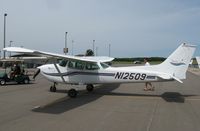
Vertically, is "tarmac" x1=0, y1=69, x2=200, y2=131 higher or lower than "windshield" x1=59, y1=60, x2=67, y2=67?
lower

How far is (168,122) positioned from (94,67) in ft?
22.8

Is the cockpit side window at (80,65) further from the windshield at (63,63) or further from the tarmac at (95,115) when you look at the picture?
the tarmac at (95,115)

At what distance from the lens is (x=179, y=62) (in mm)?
13711

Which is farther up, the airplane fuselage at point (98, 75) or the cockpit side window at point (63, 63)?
the cockpit side window at point (63, 63)

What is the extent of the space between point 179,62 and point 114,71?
127 inches

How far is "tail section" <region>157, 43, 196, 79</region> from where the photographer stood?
13.6 m

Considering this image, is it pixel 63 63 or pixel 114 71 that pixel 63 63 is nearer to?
pixel 63 63

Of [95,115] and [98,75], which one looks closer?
[95,115]

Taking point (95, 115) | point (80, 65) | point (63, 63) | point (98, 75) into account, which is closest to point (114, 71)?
point (98, 75)

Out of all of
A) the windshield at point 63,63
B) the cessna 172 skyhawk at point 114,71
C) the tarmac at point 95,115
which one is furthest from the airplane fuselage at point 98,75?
the tarmac at point 95,115

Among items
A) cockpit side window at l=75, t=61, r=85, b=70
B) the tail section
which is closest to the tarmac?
the tail section

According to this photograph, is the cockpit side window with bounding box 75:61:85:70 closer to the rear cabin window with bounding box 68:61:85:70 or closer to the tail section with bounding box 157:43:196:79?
the rear cabin window with bounding box 68:61:85:70

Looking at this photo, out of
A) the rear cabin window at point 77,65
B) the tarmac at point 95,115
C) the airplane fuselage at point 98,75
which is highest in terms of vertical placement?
the rear cabin window at point 77,65

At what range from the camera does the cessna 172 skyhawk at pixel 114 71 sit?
13625mm
